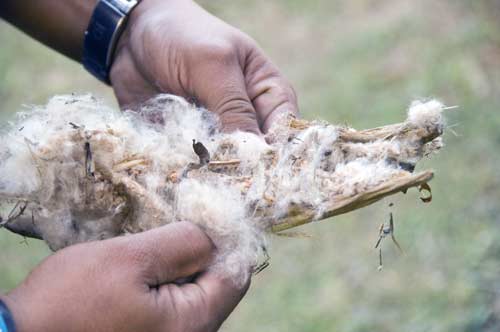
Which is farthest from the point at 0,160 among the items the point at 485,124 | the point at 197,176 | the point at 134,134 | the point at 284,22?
the point at 284,22

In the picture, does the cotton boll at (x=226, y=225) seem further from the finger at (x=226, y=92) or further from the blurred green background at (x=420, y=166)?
the blurred green background at (x=420, y=166)

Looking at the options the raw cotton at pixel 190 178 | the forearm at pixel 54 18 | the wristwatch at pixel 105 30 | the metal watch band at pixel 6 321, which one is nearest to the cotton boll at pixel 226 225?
the raw cotton at pixel 190 178

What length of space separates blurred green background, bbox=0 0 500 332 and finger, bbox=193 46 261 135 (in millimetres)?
840

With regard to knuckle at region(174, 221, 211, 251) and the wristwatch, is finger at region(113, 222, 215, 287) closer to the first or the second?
knuckle at region(174, 221, 211, 251)

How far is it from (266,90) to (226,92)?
0.16 metres

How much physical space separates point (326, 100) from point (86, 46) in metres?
2.98

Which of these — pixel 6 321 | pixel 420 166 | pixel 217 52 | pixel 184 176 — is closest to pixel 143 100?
pixel 217 52

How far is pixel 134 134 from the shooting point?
4.98ft

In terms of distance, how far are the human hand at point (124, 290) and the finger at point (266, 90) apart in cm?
57

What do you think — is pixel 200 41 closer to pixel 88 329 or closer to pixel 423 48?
pixel 88 329

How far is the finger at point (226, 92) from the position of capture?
1.67 metres

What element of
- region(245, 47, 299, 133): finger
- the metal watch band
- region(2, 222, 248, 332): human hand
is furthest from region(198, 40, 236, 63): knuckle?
the metal watch band

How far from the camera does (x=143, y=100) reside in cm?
199

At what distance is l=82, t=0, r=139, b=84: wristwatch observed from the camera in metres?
1.97
